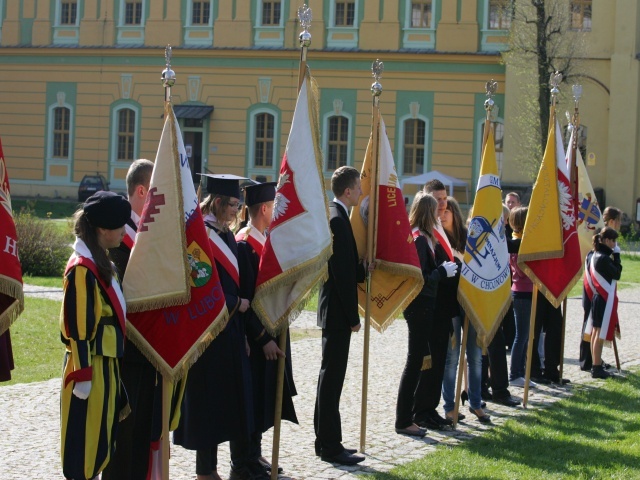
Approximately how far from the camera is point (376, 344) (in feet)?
44.4

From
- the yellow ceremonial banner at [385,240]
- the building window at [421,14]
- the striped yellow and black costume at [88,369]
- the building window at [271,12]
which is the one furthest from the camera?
the building window at [271,12]

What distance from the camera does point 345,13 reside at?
41.3m

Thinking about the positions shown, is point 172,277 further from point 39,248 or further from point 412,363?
point 39,248

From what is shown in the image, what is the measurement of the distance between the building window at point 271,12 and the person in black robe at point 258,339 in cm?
3580

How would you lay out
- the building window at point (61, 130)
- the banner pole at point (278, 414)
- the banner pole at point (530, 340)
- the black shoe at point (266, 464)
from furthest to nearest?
the building window at point (61, 130), the banner pole at point (530, 340), the black shoe at point (266, 464), the banner pole at point (278, 414)

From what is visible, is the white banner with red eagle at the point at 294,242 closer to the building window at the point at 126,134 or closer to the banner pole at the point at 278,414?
the banner pole at the point at 278,414

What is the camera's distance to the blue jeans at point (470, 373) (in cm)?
913

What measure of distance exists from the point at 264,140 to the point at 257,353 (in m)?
35.5

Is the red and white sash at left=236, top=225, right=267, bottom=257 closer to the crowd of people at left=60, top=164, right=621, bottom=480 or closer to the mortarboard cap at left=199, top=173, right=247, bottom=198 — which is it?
the crowd of people at left=60, top=164, right=621, bottom=480

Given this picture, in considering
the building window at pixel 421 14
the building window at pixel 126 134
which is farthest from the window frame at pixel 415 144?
the building window at pixel 126 134

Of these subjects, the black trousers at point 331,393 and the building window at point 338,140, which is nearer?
the black trousers at point 331,393

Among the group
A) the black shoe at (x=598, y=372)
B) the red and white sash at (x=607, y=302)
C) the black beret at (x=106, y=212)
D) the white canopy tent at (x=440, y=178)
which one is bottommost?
the black shoe at (x=598, y=372)

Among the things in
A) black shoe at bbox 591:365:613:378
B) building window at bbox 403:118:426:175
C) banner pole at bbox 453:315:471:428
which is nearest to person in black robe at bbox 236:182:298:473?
banner pole at bbox 453:315:471:428

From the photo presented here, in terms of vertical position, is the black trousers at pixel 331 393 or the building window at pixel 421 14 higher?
the building window at pixel 421 14
